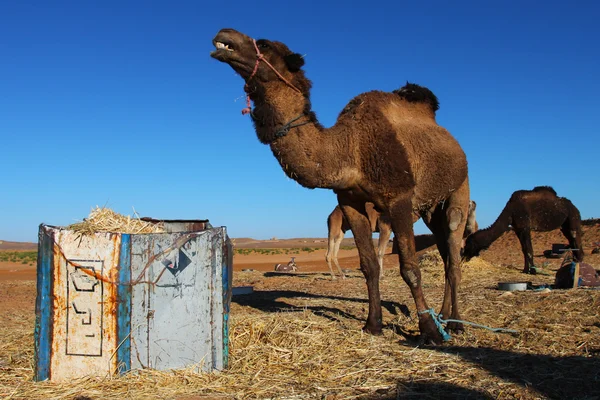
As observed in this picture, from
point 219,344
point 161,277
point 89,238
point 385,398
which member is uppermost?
point 89,238

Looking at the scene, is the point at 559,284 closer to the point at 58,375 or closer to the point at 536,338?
the point at 536,338

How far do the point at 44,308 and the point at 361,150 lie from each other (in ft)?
12.3

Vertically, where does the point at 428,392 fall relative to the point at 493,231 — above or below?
below

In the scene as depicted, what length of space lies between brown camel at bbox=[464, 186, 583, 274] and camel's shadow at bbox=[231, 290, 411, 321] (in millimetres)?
6347

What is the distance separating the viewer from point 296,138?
5918mm

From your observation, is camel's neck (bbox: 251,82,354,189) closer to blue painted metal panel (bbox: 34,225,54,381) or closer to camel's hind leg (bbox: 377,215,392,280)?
blue painted metal panel (bbox: 34,225,54,381)

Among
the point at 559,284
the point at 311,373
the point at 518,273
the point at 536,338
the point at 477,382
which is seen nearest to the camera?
the point at 477,382

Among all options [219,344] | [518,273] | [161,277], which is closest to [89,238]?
[161,277]

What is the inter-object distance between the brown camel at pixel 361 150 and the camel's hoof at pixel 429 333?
0.01m

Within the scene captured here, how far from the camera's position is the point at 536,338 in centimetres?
597

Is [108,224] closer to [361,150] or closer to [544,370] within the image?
→ [361,150]

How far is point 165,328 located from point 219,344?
478mm

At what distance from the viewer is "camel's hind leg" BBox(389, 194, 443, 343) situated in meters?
6.16

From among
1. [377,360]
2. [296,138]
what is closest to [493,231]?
[296,138]
